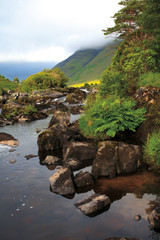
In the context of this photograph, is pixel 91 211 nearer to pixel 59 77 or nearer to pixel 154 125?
pixel 154 125

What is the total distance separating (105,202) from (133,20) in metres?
38.5

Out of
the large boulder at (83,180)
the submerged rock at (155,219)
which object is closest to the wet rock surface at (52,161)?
the large boulder at (83,180)

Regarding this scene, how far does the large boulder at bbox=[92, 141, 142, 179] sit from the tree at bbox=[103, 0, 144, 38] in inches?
1279

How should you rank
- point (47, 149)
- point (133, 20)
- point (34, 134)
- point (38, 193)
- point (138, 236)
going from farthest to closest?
point (133, 20) < point (34, 134) < point (47, 149) < point (38, 193) < point (138, 236)

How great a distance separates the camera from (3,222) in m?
7.84

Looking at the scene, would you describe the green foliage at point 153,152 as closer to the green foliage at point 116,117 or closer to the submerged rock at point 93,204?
the green foliage at point 116,117

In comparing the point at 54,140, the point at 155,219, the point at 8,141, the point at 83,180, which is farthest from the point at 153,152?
the point at 8,141

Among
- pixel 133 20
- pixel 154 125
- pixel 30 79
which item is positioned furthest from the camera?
pixel 30 79

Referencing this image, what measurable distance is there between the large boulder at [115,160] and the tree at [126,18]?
32.5 metres

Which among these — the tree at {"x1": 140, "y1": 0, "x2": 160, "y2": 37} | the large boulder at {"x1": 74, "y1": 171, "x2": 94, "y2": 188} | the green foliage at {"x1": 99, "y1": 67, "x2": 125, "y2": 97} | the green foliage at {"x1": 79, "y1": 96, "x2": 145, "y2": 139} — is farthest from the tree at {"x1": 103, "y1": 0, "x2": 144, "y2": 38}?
the large boulder at {"x1": 74, "y1": 171, "x2": 94, "y2": 188}

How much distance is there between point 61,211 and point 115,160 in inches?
163

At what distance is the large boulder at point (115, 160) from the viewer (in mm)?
11234

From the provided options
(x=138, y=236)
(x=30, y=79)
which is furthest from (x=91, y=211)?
(x=30, y=79)

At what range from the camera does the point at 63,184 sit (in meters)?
9.86
